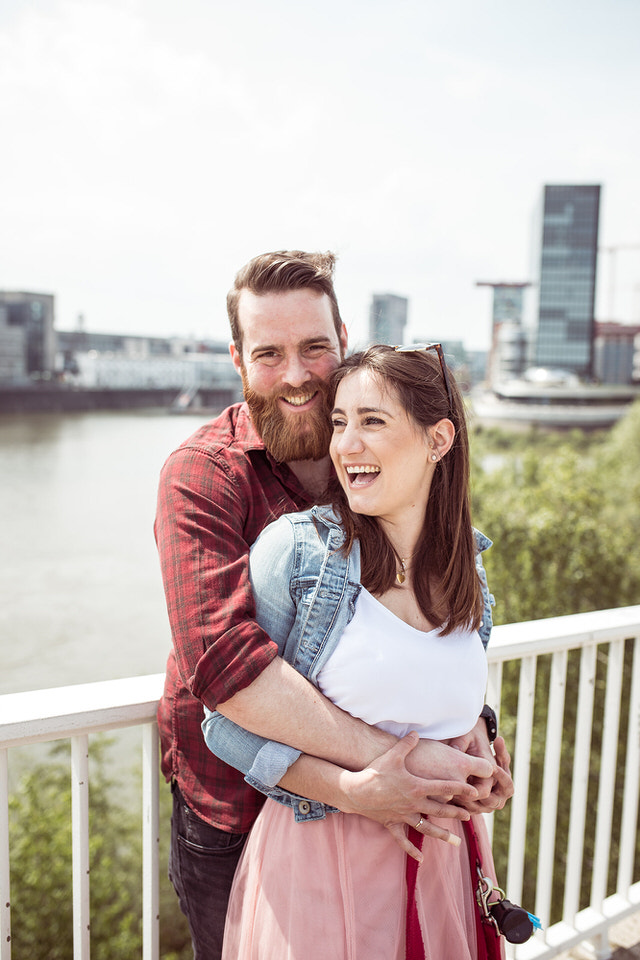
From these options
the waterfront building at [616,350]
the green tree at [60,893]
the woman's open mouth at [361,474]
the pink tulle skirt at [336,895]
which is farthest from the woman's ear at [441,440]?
the waterfront building at [616,350]

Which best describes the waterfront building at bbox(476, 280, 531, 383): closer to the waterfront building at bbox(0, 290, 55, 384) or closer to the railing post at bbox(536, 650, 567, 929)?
the waterfront building at bbox(0, 290, 55, 384)

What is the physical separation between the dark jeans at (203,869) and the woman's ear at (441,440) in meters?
0.77

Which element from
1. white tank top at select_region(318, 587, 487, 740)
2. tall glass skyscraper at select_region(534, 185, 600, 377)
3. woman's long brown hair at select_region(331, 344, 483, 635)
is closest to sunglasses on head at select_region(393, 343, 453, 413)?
woman's long brown hair at select_region(331, 344, 483, 635)

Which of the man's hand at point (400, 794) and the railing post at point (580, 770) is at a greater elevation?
the man's hand at point (400, 794)

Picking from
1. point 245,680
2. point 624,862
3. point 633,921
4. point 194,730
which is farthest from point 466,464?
point 633,921

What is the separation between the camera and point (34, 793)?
1367 centimetres

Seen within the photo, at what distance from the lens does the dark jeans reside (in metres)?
1.38

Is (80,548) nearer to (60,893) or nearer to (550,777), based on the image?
(60,893)

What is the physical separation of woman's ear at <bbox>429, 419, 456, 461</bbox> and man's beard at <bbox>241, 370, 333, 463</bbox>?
283mm

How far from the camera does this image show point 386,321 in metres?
1.59

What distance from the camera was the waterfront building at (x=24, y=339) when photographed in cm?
4672

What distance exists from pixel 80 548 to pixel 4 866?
4760 centimetres

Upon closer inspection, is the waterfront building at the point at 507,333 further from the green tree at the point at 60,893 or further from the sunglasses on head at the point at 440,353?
the sunglasses on head at the point at 440,353

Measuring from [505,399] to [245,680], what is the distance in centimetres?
6939
